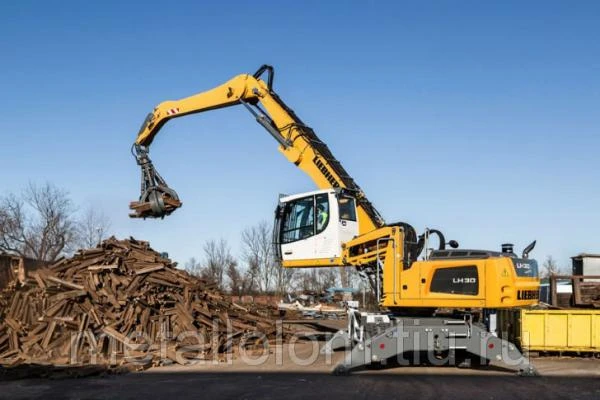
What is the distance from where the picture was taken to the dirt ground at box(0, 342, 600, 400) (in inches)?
439

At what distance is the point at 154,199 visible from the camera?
17484 mm

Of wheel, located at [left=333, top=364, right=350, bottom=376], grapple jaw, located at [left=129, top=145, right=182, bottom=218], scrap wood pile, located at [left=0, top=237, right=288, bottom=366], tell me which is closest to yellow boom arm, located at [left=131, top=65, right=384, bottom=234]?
grapple jaw, located at [left=129, top=145, right=182, bottom=218]

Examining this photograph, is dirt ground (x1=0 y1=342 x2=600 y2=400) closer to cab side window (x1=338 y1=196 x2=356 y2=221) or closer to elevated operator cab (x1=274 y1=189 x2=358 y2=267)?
elevated operator cab (x1=274 y1=189 x2=358 y2=267)

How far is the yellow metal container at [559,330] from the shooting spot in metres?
16.0

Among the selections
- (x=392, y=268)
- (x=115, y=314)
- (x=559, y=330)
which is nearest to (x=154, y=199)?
(x=115, y=314)

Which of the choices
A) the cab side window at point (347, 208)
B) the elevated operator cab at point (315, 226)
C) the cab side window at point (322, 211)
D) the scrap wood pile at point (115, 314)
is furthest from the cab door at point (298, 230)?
the scrap wood pile at point (115, 314)

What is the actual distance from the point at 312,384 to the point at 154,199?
25.2 feet

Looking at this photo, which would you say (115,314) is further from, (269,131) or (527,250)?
(527,250)

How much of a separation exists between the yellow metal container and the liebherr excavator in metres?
2.62

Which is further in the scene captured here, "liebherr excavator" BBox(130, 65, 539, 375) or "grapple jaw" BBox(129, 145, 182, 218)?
"grapple jaw" BBox(129, 145, 182, 218)

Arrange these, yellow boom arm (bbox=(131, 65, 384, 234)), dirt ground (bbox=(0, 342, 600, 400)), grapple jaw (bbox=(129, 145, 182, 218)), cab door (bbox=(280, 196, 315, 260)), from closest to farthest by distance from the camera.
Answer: dirt ground (bbox=(0, 342, 600, 400)), cab door (bbox=(280, 196, 315, 260)), yellow boom arm (bbox=(131, 65, 384, 234)), grapple jaw (bbox=(129, 145, 182, 218))

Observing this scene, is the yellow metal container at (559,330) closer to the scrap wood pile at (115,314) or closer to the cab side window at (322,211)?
the cab side window at (322,211)

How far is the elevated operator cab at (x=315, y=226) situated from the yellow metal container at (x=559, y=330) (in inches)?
216

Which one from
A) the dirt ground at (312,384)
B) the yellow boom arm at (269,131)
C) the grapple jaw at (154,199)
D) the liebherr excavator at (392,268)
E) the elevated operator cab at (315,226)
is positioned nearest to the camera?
the dirt ground at (312,384)
